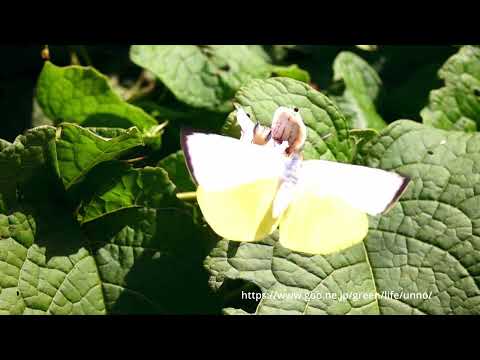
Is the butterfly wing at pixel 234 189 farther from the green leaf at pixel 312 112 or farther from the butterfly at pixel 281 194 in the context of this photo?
the green leaf at pixel 312 112

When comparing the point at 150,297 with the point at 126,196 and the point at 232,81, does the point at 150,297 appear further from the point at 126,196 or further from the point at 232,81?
the point at 232,81

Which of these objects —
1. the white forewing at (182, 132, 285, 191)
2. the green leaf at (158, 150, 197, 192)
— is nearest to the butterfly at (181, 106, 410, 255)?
the white forewing at (182, 132, 285, 191)

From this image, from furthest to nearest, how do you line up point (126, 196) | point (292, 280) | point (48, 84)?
point (48, 84) < point (126, 196) < point (292, 280)

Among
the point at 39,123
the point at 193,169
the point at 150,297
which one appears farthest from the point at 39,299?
the point at 39,123

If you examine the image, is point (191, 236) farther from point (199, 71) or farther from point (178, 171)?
point (199, 71)

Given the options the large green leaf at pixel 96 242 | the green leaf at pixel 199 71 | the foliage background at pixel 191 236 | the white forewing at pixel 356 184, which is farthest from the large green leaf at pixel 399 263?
the green leaf at pixel 199 71

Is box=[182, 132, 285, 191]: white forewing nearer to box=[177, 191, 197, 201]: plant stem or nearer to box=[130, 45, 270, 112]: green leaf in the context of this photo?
box=[177, 191, 197, 201]: plant stem
